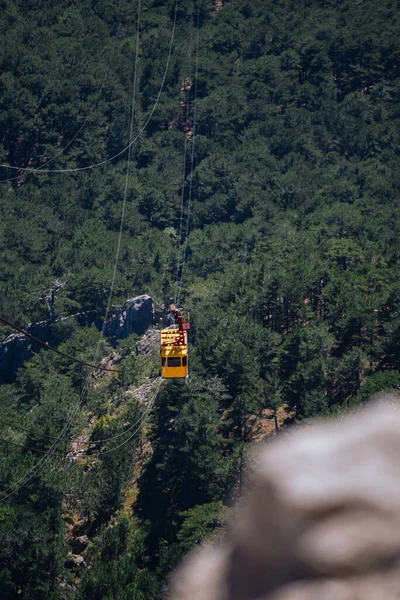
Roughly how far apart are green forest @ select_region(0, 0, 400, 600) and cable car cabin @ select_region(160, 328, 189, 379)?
7.12 meters

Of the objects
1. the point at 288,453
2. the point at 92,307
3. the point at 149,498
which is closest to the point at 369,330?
the point at 149,498

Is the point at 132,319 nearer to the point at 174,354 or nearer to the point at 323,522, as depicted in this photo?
the point at 174,354

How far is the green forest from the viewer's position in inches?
1692

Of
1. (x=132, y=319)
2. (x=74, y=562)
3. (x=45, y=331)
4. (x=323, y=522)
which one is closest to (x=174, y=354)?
(x=74, y=562)

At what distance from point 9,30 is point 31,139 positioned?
A: 905 inches

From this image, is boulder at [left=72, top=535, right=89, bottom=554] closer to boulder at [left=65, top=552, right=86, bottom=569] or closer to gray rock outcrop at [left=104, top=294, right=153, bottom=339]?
boulder at [left=65, top=552, right=86, bottom=569]

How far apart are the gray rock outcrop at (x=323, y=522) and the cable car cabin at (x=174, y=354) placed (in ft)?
92.9

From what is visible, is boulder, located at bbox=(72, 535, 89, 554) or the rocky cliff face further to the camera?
the rocky cliff face

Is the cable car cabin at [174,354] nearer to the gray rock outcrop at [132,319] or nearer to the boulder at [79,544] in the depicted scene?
the boulder at [79,544]

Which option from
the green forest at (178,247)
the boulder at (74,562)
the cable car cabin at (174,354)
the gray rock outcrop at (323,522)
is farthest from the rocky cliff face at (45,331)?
the gray rock outcrop at (323,522)

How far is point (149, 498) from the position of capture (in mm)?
43906

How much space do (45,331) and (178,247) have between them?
15630 mm

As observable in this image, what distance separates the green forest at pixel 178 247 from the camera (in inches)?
1692

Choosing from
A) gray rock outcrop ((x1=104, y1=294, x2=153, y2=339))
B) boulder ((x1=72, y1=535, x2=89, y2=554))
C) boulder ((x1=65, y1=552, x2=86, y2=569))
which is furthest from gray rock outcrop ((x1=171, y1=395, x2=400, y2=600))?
gray rock outcrop ((x1=104, y1=294, x2=153, y2=339))
